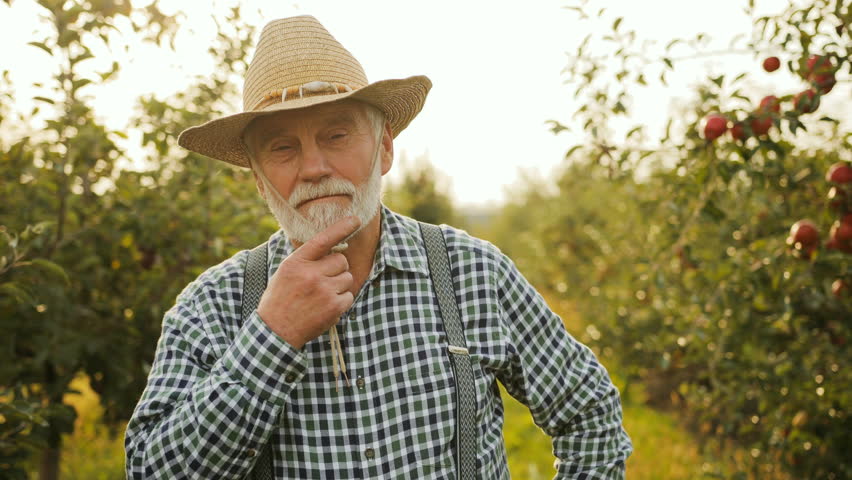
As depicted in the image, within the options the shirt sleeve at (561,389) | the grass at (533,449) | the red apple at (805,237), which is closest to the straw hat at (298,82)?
the shirt sleeve at (561,389)

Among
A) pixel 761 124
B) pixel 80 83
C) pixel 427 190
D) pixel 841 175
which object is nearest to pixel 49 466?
pixel 80 83

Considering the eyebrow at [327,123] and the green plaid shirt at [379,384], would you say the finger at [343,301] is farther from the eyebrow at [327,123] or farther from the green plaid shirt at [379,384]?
the eyebrow at [327,123]

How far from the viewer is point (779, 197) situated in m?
3.07

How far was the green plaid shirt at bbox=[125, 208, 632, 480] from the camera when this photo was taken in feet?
4.18

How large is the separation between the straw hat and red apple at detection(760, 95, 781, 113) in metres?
1.23

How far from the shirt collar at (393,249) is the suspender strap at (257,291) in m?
0.03

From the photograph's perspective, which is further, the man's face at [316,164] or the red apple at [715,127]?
the red apple at [715,127]

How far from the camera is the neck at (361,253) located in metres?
1.62

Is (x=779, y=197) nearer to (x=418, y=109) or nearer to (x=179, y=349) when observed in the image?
(x=418, y=109)

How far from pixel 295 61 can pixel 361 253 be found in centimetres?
49

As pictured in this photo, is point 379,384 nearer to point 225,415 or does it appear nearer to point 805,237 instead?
point 225,415

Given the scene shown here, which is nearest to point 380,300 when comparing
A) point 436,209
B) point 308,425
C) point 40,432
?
point 308,425

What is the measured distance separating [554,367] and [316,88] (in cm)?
89

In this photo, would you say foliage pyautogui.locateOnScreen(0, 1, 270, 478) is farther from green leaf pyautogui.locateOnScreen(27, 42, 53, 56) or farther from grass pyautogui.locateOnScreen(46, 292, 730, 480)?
grass pyautogui.locateOnScreen(46, 292, 730, 480)
